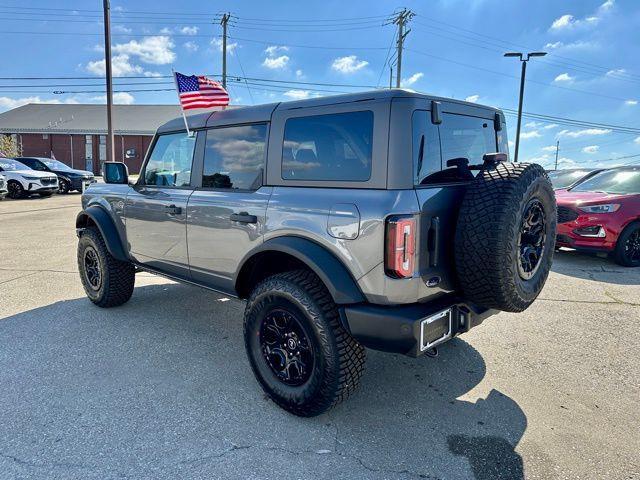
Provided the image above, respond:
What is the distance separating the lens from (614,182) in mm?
7688

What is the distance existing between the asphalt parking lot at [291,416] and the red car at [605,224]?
7.77ft

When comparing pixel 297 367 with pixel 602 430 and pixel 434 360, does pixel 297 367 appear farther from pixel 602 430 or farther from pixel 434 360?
pixel 602 430

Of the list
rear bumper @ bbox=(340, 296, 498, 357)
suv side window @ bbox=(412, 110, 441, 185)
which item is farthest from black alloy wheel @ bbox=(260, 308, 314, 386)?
suv side window @ bbox=(412, 110, 441, 185)

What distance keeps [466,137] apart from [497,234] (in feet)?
3.03

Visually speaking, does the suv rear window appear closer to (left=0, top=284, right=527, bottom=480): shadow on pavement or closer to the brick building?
(left=0, top=284, right=527, bottom=480): shadow on pavement

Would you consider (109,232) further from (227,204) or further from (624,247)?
(624,247)

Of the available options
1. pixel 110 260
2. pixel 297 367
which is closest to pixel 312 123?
pixel 297 367

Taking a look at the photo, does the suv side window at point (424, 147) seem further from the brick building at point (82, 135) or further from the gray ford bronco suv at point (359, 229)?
the brick building at point (82, 135)

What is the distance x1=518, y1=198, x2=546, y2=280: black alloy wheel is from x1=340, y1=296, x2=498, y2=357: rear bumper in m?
0.58

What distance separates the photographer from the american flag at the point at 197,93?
4.13 metres

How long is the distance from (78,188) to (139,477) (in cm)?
2087

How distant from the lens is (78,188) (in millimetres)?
20234

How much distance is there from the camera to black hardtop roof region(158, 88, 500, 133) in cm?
254

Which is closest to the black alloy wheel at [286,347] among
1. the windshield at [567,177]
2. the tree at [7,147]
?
the windshield at [567,177]
